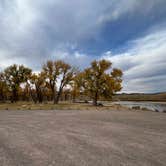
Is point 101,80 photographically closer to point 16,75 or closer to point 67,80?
point 67,80

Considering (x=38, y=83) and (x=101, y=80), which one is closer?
(x=101, y=80)

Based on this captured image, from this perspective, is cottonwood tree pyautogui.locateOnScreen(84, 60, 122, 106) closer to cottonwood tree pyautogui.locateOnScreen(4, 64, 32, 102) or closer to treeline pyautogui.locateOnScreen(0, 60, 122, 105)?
treeline pyautogui.locateOnScreen(0, 60, 122, 105)

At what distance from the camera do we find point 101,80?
98.4 ft

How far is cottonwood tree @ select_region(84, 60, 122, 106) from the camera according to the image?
95.6 feet

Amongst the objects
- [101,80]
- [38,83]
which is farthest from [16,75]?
[101,80]

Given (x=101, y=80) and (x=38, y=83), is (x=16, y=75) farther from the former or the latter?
(x=101, y=80)

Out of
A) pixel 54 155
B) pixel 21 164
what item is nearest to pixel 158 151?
pixel 54 155

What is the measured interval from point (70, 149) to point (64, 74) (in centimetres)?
3287

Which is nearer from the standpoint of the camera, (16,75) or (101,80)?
(101,80)

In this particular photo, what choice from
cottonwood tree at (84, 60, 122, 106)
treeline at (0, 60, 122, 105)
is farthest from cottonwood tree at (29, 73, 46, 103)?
cottonwood tree at (84, 60, 122, 106)

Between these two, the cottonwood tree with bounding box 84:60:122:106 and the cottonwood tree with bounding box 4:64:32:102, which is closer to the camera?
the cottonwood tree with bounding box 84:60:122:106

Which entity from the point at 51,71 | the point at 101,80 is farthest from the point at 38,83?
the point at 101,80

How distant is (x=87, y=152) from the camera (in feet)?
13.3

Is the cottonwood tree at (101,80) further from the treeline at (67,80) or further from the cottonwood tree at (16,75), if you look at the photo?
the cottonwood tree at (16,75)
